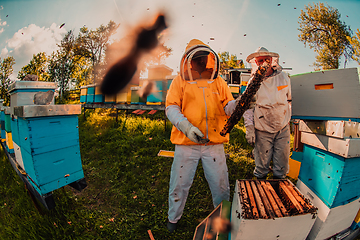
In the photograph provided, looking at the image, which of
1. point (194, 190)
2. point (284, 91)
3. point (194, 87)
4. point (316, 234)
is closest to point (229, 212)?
point (316, 234)

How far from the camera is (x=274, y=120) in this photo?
2219 millimetres

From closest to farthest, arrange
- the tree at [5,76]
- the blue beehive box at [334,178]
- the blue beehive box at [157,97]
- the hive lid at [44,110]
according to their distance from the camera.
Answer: the blue beehive box at [334,178] < the hive lid at [44,110] < the blue beehive box at [157,97] < the tree at [5,76]

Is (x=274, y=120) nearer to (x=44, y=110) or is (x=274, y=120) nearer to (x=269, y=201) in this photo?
(x=269, y=201)

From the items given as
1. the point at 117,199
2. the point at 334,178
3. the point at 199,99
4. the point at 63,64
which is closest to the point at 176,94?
the point at 199,99

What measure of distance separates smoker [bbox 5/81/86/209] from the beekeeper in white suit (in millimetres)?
2473

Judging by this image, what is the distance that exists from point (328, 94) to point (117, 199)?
11.0 feet

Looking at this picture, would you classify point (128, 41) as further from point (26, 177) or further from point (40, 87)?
point (26, 177)

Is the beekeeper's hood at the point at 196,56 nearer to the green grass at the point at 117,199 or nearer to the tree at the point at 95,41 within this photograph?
the green grass at the point at 117,199

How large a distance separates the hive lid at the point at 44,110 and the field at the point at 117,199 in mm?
1456

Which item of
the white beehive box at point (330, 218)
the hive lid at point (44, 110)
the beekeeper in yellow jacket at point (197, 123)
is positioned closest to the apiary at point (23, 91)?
the hive lid at point (44, 110)

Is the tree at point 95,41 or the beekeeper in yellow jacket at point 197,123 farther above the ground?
the tree at point 95,41

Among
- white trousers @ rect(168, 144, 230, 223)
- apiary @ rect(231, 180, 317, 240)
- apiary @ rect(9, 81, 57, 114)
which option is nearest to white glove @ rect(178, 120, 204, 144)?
white trousers @ rect(168, 144, 230, 223)

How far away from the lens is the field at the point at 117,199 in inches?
87.1

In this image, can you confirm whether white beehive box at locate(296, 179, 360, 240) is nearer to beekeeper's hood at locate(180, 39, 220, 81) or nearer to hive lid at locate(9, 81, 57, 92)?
beekeeper's hood at locate(180, 39, 220, 81)
